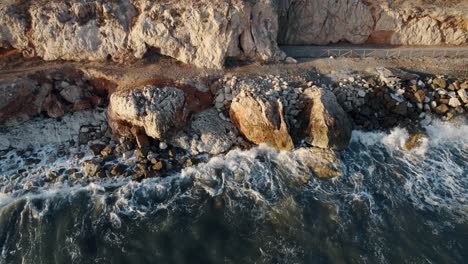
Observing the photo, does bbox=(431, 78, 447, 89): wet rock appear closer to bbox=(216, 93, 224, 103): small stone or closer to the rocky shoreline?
the rocky shoreline

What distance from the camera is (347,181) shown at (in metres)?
24.9

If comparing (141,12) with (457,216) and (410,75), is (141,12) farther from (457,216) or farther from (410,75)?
(457,216)

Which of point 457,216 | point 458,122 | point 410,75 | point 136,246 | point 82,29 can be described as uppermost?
point 82,29

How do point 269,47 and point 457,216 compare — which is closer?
point 457,216

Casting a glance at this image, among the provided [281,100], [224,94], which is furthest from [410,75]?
[224,94]

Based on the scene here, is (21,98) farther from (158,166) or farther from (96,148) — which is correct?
(158,166)

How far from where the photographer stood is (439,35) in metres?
35.6

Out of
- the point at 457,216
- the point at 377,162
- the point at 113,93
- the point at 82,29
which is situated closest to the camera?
the point at 457,216

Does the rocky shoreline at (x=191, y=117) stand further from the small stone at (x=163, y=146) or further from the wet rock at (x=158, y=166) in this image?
the small stone at (x=163, y=146)

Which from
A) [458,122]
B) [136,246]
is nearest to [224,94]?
[136,246]

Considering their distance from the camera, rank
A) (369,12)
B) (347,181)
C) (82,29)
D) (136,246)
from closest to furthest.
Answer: (136,246) → (347,181) → (82,29) → (369,12)

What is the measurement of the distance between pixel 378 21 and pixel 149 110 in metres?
24.5

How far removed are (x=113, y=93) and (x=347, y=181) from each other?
19015 millimetres

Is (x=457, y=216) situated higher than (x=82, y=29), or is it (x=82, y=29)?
(x=82, y=29)
